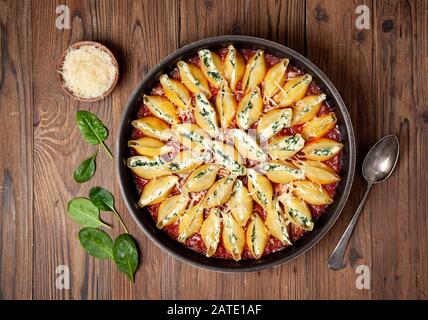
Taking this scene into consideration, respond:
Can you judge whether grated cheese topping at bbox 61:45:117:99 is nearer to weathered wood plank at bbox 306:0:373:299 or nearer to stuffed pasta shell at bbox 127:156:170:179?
stuffed pasta shell at bbox 127:156:170:179

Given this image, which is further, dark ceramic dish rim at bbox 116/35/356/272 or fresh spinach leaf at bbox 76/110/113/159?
fresh spinach leaf at bbox 76/110/113/159

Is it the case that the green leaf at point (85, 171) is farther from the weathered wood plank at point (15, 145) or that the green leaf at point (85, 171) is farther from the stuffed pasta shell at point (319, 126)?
the stuffed pasta shell at point (319, 126)

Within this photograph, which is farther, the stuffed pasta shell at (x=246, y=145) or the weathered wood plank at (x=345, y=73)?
the weathered wood plank at (x=345, y=73)

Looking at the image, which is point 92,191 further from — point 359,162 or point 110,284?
point 359,162

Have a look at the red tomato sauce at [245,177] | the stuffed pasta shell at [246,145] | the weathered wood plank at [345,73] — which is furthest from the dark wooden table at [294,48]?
the stuffed pasta shell at [246,145]

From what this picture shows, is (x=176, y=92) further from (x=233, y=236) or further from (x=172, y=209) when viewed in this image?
(x=233, y=236)

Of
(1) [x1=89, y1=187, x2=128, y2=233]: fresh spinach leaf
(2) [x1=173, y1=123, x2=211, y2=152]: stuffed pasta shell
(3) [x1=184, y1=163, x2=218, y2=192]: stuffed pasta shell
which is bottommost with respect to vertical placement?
(1) [x1=89, y1=187, x2=128, y2=233]: fresh spinach leaf

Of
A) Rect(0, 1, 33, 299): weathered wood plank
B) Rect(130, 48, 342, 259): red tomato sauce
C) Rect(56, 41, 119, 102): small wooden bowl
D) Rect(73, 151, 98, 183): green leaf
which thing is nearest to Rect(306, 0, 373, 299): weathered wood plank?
Rect(130, 48, 342, 259): red tomato sauce
